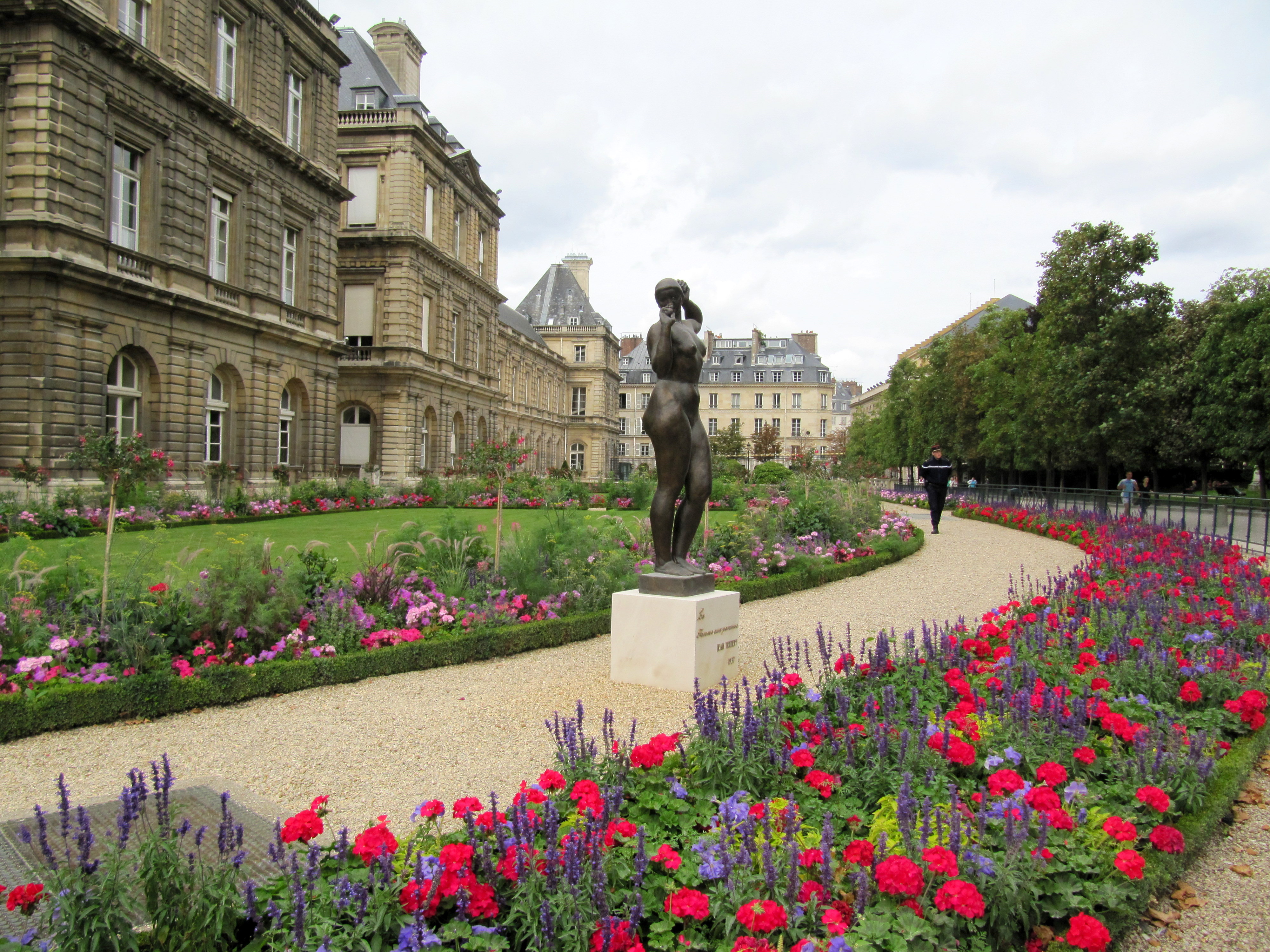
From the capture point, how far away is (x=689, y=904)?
2115mm

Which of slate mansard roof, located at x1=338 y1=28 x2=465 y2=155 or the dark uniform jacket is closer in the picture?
the dark uniform jacket

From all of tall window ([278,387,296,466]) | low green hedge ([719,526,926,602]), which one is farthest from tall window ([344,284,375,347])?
low green hedge ([719,526,926,602])

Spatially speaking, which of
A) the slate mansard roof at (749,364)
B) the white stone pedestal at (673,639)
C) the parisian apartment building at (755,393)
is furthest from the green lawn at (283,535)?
the slate mansard roof at (749,364)

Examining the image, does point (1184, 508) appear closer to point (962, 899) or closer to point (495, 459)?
point (495, 459)

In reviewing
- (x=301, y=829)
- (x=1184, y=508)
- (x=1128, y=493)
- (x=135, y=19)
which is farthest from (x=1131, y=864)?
(x=135, y=19)

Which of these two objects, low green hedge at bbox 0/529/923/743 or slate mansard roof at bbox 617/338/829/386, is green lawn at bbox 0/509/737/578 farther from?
slate mansard roof at bbox 617/338/829/386

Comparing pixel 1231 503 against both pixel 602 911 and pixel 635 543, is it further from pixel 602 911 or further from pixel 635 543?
pixel 602 911

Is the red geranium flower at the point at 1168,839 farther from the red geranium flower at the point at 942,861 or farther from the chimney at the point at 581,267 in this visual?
the chimney at the point at 581,267

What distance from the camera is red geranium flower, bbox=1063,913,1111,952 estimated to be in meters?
2.01

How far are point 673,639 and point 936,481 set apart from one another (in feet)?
43.7

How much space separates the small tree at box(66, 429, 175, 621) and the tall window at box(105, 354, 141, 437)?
2279 millimetres

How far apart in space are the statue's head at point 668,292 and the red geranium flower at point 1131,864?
451 centimetres

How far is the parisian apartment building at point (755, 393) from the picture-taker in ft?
242

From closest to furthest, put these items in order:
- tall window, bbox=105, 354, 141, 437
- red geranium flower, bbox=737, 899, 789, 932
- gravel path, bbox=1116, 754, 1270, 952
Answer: red geranium flower, bbox=737, 899, 789, 932, gravel path, bbox=1116, 754, 1270, 952, tall window, bbox=105, 354, 141, 437
